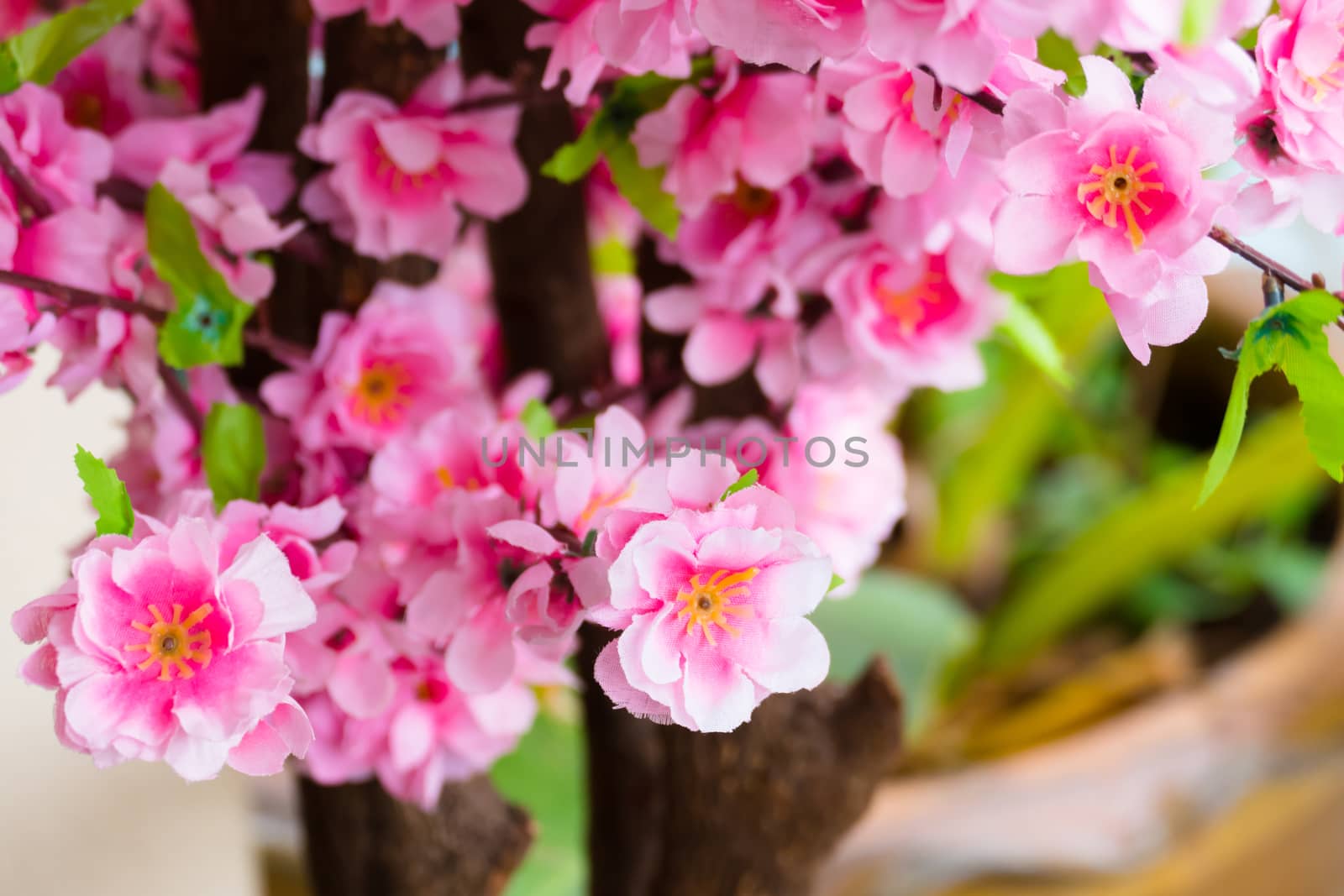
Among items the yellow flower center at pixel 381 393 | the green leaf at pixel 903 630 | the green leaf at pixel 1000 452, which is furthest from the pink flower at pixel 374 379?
the green leaf at pixel 1000 452

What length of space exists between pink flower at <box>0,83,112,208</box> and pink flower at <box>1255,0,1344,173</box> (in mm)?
237

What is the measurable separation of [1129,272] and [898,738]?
20cm

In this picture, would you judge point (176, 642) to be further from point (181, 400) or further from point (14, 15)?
point (14, 15)

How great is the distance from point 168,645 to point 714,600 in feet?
0.30

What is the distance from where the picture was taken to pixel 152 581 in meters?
0.21

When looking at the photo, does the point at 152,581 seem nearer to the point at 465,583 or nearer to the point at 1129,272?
the point at 465,583

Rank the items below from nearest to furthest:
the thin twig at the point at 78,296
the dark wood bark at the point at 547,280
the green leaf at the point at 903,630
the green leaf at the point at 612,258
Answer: the thin twig at the point at 78,296 → the dark wood bark at the point at 547,280 → the green leaf at the point at 612,258 → the green leaf at the point at 903,630

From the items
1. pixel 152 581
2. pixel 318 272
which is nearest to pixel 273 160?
pixel 318 272

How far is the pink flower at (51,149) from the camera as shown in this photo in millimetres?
266

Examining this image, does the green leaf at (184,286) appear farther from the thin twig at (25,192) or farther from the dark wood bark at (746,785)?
the dark wood bark at (746,785)

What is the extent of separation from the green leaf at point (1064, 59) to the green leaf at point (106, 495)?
0.59ft

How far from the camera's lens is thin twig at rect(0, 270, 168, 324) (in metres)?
0.25

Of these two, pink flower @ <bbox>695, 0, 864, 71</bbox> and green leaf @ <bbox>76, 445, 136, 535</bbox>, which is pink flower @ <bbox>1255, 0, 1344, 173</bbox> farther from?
green leaf @ <bbox>76, 445, 136, 535</bbox>

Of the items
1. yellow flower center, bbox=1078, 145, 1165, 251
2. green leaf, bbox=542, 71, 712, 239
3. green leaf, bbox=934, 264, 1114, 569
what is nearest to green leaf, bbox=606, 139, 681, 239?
green leaf, bbox=542, 71, 712, 239
